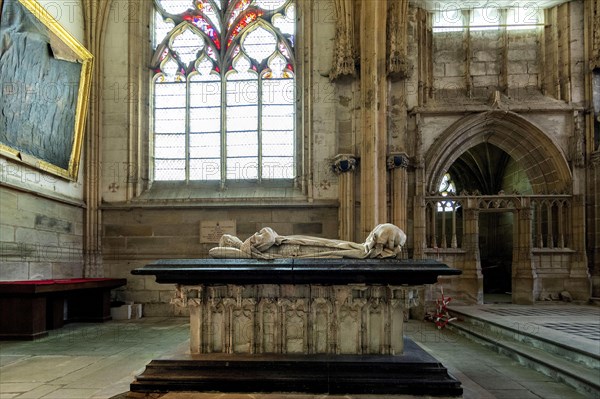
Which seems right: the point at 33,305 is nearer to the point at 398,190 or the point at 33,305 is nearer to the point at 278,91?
the point at 278,91

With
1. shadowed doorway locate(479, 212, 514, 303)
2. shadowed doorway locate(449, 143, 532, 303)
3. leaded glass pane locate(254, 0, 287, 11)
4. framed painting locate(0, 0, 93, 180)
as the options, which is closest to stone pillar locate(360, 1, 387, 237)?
leaded glass pane locate(254, 0, 287, 11)

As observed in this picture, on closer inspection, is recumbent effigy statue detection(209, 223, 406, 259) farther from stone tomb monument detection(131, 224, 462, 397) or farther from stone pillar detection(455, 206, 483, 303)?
stone pillar detection(455, 206, 483, 303)

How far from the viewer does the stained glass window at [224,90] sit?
8.99 meters

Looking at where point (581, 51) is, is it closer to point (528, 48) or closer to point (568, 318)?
Answer: point (528, 48)

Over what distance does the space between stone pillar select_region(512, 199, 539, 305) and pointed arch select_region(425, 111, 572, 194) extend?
0.91m

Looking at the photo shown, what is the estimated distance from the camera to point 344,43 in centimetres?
833

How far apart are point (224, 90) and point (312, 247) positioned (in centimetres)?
574

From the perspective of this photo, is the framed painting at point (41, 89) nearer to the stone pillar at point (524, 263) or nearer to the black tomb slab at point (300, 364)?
the black tomb slab at point (300, 364)

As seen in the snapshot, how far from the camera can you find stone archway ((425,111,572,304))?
8.32m

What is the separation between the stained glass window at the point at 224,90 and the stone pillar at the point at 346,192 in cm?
115

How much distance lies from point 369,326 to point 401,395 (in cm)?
65

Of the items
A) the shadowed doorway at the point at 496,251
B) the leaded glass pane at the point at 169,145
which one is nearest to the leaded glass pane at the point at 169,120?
the leaded glass pane at the point at 169,145

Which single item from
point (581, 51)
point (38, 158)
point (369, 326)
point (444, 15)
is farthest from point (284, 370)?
point (581, 51)

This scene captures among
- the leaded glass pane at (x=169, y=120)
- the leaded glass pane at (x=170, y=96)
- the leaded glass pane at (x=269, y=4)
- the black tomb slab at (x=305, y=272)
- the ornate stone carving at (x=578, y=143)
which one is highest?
the leaded glass pane at (x=269, y=4)
